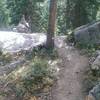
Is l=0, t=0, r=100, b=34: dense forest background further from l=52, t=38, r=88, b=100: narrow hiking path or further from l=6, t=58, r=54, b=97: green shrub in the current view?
l=6, t=58, r=54, b=97: green shrub

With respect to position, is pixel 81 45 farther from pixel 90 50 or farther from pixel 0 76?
pixel 0 76

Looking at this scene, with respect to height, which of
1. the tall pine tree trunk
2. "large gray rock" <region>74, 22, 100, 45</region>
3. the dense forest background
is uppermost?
the tall pine tree trunk

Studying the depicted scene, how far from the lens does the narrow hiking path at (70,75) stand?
11.2 metres

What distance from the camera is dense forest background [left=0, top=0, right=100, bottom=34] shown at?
23.0 metres

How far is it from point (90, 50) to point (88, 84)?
3.12 meters

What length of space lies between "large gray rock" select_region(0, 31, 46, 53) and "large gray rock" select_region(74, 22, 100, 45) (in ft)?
7.19

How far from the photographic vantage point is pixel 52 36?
13.9 meters

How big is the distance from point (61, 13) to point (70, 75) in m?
17.8

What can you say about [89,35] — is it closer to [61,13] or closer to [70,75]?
[70,75]

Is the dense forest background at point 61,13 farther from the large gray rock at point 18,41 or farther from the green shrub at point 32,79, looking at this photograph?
the green shrub at point 32,79

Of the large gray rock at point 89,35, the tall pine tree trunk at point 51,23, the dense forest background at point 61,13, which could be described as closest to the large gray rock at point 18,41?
the tall pine tree trunk at point 51,23

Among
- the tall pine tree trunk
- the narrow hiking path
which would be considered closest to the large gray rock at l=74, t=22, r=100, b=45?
the narrow hiking path

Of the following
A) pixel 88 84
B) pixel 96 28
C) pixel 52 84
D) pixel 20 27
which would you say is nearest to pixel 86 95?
pixel 88 84

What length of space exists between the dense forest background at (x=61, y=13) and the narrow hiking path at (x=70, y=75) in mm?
8847
